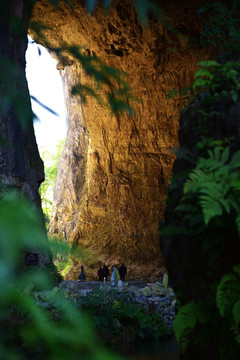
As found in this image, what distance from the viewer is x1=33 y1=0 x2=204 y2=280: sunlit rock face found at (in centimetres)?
2195

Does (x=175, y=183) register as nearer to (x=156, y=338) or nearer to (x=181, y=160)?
(x=181, y=160)

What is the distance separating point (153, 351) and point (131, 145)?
17.2 meters

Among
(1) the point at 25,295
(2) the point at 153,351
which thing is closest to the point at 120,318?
(2) the point at 153,351

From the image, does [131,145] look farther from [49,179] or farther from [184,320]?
[184,320]

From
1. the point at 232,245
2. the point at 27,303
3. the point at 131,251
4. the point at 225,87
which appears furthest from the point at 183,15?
the point at 27,303

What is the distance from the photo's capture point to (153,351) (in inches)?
371

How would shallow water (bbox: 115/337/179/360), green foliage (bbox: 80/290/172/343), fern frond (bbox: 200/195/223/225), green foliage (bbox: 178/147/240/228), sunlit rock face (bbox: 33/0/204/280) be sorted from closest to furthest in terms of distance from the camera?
fern frond (bbox: 200/195/223/225)
green foliage (bbox: 178/147/240/228)
shallow water (bbox: 115/337/179/360)
green foliage (bbox: 80/290/172/343)
sunlit rock face (bbox: 33/0/204/280)

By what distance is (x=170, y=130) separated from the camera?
2472 centimetres

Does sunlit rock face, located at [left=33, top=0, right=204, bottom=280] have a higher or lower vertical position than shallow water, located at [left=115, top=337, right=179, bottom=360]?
higher

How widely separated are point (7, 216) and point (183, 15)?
2022 cm

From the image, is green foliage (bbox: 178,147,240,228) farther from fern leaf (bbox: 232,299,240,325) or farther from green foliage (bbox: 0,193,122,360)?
green foliage (bbox: 0,193,122,360)

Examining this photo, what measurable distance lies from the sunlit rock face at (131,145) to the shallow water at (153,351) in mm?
13196

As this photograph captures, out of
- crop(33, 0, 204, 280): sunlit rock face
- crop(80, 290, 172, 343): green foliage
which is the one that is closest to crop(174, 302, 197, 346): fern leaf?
crop(80, 290, 172, 343): green foliage

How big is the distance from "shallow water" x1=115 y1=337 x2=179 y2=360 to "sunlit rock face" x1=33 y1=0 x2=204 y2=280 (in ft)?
43.3
